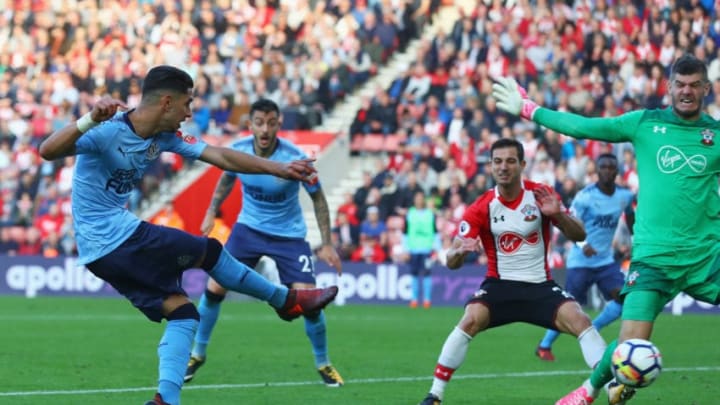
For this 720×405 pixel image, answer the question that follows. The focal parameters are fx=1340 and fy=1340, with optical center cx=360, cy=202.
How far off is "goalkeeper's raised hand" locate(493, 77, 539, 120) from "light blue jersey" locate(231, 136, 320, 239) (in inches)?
155

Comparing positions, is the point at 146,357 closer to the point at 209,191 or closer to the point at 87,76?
the point at 209,191

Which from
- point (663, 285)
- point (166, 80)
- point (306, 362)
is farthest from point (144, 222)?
point (306, 362)

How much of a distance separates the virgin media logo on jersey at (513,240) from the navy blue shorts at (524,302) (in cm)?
30

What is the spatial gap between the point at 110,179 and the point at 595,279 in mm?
8686

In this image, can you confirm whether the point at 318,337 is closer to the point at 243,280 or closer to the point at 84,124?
the point at 243,280

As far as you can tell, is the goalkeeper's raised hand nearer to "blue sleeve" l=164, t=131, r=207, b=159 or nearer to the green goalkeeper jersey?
the green goalkeeper jersey

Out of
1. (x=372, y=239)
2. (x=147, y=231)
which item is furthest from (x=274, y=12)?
(x=147, y=231)

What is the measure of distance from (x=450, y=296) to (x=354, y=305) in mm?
1887

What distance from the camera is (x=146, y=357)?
15.1 m

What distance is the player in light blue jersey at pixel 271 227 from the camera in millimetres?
12953

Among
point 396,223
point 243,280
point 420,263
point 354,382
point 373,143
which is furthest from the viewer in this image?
point 373,143

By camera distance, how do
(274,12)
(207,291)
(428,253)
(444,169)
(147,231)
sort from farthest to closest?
(274,12) → (444,169) → (428,253) → (207,291) → (147,231)

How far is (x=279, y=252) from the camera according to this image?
43.1 ft

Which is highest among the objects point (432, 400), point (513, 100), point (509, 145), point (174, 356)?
point (513, 100)
